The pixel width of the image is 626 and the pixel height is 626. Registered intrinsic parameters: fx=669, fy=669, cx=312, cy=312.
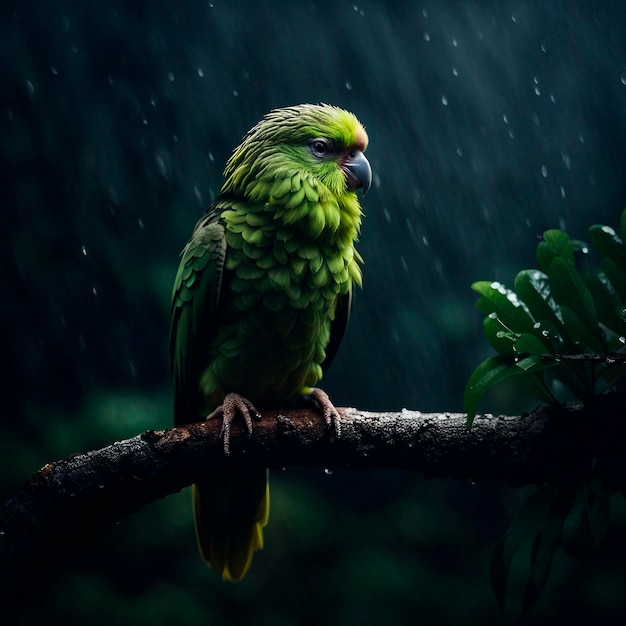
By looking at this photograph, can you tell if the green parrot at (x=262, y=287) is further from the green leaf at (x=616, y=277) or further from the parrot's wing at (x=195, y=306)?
the green leaf at (x=616, y=277)

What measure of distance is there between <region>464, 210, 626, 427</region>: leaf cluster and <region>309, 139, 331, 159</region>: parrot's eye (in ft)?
2.06

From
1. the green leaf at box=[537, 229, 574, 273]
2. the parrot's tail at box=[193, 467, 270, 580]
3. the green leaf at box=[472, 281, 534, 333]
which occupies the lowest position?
the parrot's tail at box=[193, 467, 270, 580]

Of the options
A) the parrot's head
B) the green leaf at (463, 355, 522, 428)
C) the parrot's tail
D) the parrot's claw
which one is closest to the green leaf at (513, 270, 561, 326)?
the green leaf at (463, 355, 522, 428)

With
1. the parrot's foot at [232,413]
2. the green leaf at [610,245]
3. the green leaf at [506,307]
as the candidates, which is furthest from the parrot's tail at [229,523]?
the green leaf at [610,245]

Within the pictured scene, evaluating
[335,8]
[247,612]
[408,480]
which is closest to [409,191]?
[335,8]

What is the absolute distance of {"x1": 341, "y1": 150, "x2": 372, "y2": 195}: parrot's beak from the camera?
181 cm

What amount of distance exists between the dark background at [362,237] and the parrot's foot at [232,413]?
1.56 meters

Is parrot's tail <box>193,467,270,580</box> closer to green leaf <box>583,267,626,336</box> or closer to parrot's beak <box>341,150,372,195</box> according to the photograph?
parrot's beak <box>341,150,372,195</box>

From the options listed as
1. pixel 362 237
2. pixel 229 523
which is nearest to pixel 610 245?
pixel 229 523

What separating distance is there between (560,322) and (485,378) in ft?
0.64

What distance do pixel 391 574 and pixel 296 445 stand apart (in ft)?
7.29

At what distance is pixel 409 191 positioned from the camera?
4.48 m

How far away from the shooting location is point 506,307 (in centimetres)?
140

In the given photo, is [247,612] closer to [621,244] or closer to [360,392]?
[360,392]
